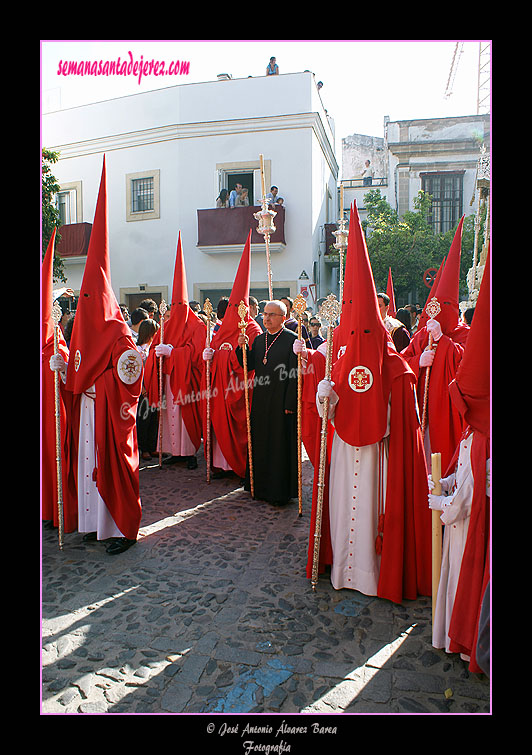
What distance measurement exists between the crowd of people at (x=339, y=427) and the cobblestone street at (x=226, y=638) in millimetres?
201

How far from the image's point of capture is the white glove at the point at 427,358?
210 inches

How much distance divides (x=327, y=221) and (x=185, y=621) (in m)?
18.3

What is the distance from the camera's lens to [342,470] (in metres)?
3.66

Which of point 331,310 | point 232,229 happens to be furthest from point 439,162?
point 331,310

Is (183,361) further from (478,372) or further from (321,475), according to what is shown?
(478,372)

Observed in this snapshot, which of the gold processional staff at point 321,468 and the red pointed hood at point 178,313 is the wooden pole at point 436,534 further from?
the red pointed hood at point 178,313

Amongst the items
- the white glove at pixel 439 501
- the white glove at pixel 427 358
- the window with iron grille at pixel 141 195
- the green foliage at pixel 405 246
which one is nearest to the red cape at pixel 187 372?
the white glove at pixel 427 358

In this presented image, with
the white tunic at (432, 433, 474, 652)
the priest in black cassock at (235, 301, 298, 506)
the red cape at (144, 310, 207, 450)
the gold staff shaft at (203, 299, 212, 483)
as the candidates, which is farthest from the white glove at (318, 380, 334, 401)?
the red cape at (144, 310, 207, 450)

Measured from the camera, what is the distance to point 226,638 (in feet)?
10.2

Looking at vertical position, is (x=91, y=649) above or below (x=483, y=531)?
below

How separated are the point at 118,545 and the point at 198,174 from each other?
46.9 feet

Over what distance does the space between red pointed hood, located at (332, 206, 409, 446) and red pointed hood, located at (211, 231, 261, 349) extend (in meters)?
2.73
